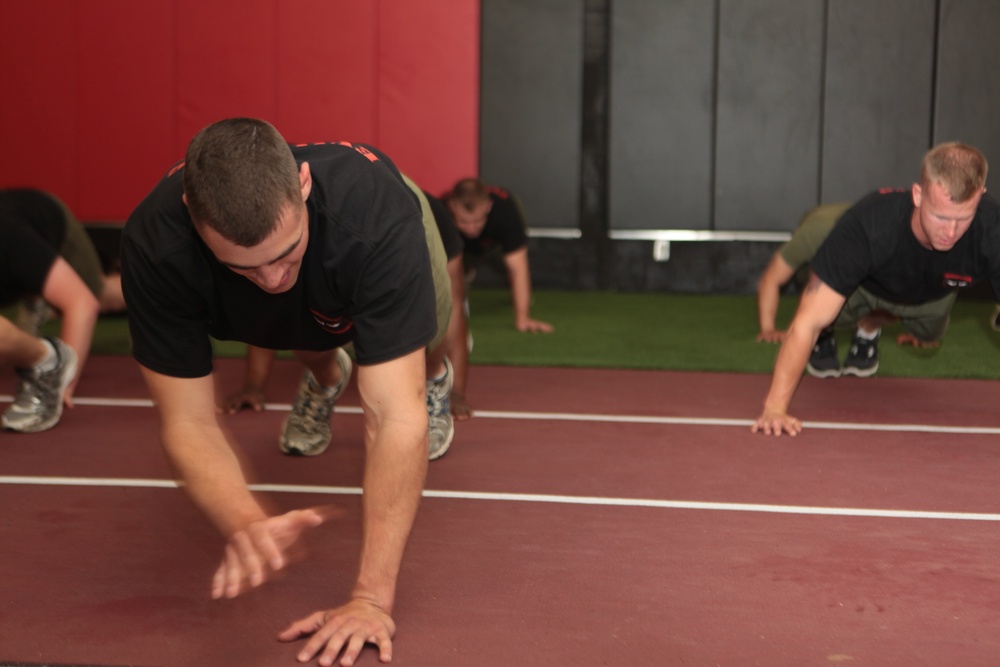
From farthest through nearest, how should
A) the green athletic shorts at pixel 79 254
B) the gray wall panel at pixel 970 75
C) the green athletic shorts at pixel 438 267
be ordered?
the gray wall panel at pixel 970 75
the green athletic shorts at pixel 79 254
the green athletic shorts at pixel 438 267

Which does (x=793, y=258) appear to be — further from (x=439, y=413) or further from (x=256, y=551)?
(x=256, y=551)

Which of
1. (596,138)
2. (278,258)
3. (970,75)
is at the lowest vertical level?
(278,258)

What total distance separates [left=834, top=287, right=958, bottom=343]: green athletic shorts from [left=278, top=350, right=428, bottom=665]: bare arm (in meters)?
2.97

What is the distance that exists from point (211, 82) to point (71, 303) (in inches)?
203

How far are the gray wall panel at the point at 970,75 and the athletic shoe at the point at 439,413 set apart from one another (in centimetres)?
647

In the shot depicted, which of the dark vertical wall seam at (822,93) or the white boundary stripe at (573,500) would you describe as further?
the dark vertical wall seam at (822,93)

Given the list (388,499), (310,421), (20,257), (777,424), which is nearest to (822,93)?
(777,424)

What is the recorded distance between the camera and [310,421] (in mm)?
3559

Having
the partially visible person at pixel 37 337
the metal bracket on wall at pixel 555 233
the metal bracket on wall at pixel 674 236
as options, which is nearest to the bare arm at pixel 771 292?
the metal bracket on wall at pixel 674 236

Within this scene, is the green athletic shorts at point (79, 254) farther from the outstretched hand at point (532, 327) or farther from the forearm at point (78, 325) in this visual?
the outstretched hand at point (532, 327)

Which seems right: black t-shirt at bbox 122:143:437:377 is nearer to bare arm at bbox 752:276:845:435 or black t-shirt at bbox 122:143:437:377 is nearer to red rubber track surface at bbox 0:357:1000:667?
red rubber track surface at bbox 0:357:1000:667

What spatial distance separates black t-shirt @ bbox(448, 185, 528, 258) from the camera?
6.08m

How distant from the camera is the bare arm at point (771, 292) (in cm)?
566

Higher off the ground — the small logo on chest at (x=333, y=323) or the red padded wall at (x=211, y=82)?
the red padded wall at (x=211, y=82)
